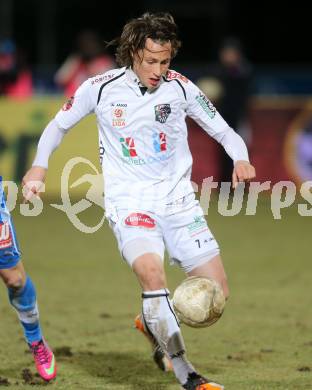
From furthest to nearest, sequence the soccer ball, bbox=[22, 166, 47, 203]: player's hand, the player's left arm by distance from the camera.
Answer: the player's left arm < bbox=[22, 166, 47, 203]: player's hand < the soccer ball

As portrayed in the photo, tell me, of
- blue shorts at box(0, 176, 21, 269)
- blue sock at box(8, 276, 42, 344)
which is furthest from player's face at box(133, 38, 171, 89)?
blue sock at box(8, 276, 42, 344)

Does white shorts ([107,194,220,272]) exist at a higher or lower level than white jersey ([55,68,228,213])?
lower

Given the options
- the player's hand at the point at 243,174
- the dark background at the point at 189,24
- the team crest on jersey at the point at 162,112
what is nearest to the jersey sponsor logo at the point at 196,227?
the player's hand at the point at 243,174

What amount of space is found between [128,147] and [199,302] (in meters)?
1.07

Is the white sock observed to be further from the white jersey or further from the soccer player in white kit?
the white jersey

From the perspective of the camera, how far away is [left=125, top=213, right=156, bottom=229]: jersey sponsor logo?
5984 millimetres

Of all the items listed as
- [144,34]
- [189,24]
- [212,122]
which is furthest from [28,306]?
[189,24]

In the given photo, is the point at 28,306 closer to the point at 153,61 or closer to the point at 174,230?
the point at 174,230

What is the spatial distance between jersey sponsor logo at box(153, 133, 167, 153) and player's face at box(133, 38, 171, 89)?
31 cm

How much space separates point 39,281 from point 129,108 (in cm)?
439

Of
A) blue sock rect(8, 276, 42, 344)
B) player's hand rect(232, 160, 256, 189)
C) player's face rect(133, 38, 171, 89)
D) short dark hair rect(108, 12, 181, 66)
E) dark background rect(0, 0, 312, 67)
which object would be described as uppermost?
dark background rect(0, 0, 312, 67)

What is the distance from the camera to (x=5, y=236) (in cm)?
632

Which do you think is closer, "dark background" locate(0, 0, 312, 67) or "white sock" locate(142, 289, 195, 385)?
"white sock" locate(142, 289, 195, 385)

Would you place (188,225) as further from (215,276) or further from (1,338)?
(1,338)
